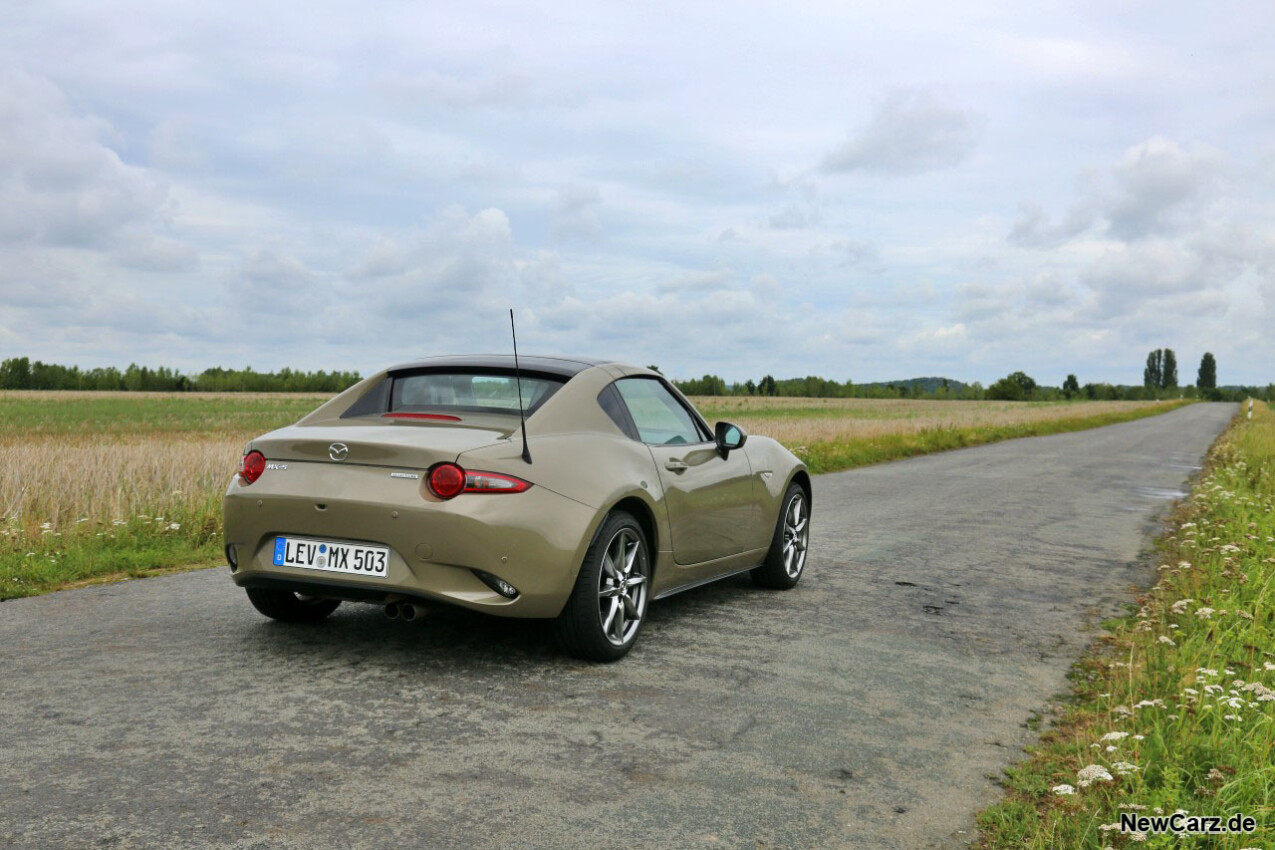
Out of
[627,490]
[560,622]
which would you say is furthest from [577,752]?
[627,490]

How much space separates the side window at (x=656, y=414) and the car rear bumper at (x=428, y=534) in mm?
1027

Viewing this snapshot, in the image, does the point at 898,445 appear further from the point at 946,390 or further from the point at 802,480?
the point at 946,390

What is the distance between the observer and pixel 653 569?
5754mm

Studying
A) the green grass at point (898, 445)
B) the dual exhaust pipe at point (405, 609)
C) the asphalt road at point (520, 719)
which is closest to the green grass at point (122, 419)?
the green grass at point (898, 445)

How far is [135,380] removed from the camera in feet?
331

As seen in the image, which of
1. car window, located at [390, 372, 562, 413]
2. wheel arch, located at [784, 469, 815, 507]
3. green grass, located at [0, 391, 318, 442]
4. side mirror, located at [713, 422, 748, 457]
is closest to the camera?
car window, located at [390, 372, 562, 413]

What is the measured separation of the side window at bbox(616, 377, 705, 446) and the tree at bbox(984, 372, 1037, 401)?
147668 millimetres

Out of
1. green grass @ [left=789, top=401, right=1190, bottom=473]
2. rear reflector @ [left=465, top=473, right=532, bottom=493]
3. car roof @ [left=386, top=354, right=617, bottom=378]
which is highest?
car roof @ [left=386, top=354, right=617, bottom=378]

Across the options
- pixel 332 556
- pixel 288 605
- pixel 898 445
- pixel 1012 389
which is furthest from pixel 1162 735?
pixel 1012 389

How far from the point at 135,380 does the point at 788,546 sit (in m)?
105

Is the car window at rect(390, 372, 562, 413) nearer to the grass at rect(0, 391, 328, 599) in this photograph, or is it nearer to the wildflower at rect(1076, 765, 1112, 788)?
the wildflower at rect(1076, 765, 1112, 788)

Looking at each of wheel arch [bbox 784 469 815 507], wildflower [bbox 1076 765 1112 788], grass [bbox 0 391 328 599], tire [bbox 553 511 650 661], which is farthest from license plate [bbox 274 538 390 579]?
wheel arch [bbox 784 469 815 507]

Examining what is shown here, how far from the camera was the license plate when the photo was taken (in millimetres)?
4848

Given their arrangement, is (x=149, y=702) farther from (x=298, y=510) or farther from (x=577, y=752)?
(x=577, y=752)
